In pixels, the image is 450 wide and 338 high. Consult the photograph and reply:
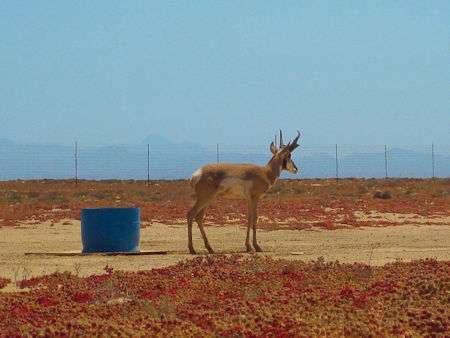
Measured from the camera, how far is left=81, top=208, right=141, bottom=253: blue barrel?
19.7 metres

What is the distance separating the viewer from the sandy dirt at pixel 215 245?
1702 cm

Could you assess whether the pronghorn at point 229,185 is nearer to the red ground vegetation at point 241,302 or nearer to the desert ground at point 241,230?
the desert ground at point 241,230

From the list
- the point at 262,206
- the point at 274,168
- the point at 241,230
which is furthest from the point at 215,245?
the point at 262,206

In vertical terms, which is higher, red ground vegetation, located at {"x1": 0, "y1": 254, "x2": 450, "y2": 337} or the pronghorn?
the pronghorn

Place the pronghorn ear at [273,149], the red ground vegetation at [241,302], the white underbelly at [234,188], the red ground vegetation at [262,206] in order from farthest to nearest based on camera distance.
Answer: the red ground vegetation at [262,206] → the pronghorn ear at [273,149] → the white underbelly at [234,188] → the red ground vegetation at [241,302]

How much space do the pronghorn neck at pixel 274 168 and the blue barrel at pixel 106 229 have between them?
3.31 meters

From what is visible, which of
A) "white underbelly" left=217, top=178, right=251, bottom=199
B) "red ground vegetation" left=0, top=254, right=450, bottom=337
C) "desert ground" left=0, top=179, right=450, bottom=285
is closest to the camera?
"red ground vegetation" left=0, top=254, right=450, bottom=337

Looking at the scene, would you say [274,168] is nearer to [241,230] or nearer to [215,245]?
[215,245]

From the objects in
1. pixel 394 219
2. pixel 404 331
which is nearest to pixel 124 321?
pixel 404 331

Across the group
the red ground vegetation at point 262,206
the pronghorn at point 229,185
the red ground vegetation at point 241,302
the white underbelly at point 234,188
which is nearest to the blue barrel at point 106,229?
the pronghorn at point 229,185

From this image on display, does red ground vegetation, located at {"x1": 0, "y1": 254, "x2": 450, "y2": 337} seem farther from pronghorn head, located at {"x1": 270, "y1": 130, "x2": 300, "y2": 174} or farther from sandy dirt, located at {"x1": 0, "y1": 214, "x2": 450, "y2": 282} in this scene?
pronghorn head, located at {"x1": 270, "y1": 130, "x2": 300, "y2": 174}

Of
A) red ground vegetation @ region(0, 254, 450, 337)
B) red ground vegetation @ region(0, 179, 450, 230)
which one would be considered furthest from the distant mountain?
red ground vegetation @ region(0, 254, 450, 337)

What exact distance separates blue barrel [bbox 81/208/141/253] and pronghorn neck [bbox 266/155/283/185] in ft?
10.9

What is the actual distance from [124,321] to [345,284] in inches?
162
